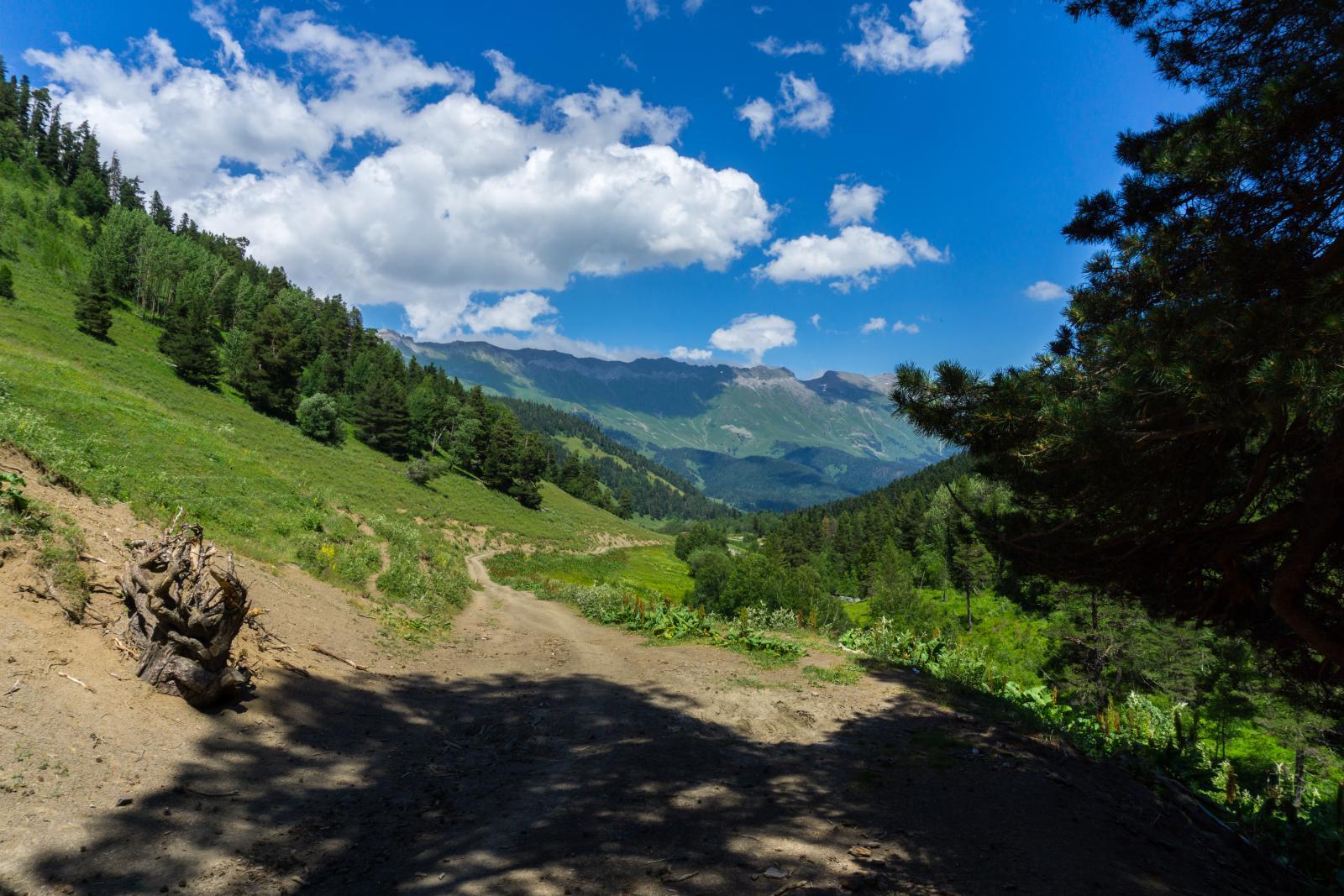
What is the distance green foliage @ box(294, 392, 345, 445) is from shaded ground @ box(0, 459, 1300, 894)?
57437mm

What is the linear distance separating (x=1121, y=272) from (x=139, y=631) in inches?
500

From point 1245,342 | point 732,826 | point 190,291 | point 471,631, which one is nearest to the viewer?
point 1245,342

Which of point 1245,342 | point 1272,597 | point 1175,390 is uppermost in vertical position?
point 1245,342

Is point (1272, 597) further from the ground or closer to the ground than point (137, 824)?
further from the ground

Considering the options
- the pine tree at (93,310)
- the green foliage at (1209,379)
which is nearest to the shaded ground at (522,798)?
the green foliage at (1209,379)

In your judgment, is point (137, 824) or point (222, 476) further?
point (222, 476)

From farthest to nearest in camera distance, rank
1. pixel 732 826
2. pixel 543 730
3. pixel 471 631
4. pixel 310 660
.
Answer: pixel 471 631 → pixel 310 660 → pixel 543 730 → pixel 732 826

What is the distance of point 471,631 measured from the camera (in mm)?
17484

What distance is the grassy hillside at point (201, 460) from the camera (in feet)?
49.8

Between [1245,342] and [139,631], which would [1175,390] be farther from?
[139,631]

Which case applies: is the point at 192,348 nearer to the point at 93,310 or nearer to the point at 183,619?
the point at 93,310

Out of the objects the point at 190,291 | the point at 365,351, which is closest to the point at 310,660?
the point at 190,291

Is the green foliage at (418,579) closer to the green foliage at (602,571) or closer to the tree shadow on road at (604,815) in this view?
the green foliage at (602,571)

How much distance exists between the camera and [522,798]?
266 inches
